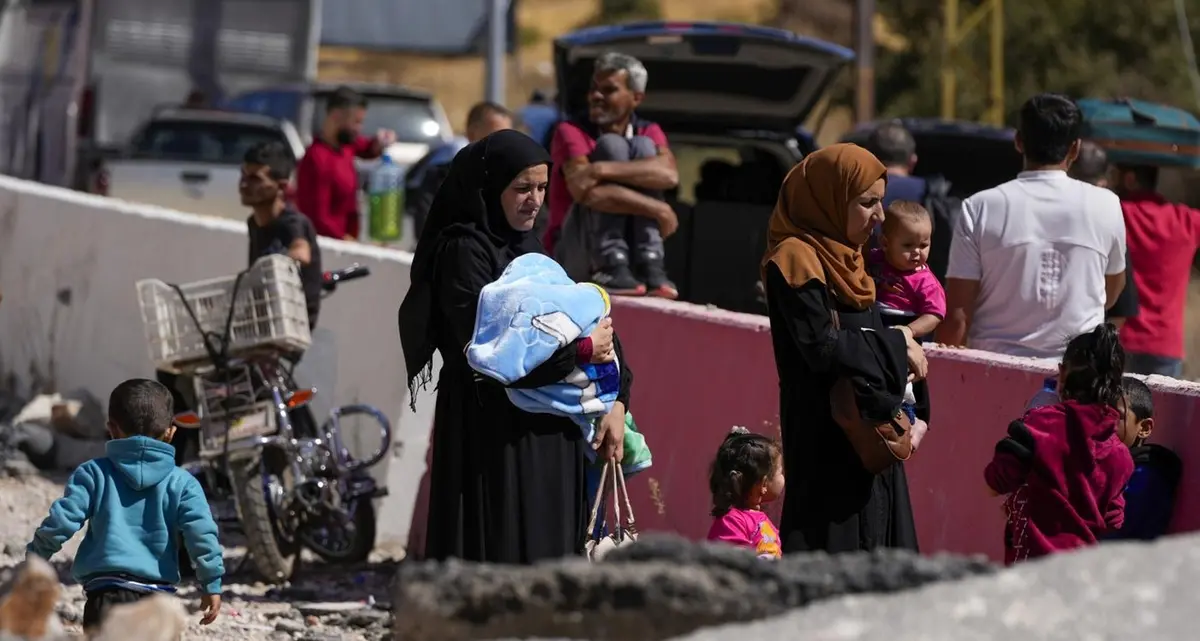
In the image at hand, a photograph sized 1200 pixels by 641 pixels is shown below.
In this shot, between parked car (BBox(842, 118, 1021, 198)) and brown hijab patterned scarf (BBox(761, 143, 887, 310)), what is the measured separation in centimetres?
733

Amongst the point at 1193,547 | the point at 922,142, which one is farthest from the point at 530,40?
the point at 1193,547

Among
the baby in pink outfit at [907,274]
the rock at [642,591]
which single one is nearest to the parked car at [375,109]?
the baby in pink outfit at [907,274]

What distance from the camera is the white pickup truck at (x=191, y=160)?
61.5ft

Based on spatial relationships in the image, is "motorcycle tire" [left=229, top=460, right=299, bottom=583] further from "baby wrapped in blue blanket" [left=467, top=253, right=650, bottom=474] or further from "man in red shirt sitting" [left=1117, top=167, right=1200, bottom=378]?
"man in red shirt sitting" [left=1117, top=167, right=1200, bottom=378]

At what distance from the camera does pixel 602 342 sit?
19.0ft

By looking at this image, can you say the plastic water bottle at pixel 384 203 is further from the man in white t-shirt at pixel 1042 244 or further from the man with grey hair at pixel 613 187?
the man in white t-shirt at pixel 1042 244

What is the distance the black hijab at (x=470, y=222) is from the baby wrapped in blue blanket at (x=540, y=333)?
0.10 meters

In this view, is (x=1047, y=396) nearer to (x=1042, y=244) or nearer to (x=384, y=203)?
(x=1042, y=244)

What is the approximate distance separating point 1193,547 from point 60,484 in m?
7.98

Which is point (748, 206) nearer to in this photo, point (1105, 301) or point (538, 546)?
point (1105, 301)

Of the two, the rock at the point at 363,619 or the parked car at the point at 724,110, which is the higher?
the parked car at the point at 724,110

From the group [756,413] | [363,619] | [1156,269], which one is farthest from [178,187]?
[756,413]

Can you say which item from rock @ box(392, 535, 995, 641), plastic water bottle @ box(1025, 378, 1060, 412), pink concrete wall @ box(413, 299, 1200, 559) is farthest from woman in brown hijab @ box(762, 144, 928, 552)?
rock @ box(392, 535, 995, 641)

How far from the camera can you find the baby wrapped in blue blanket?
5566mm
